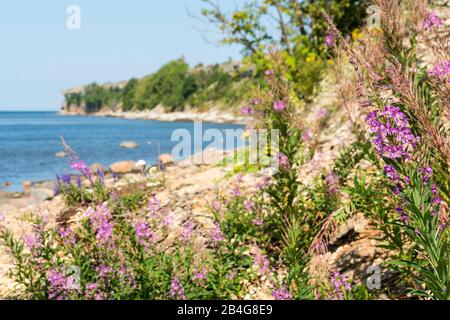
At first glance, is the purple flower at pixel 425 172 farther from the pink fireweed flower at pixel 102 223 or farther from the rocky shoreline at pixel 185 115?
the rocky shoreline at pixel 185 115

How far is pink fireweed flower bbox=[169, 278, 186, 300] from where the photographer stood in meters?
4.62

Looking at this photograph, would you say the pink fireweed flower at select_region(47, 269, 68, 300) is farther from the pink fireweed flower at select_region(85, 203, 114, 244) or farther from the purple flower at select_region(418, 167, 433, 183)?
the purple flower at select_region(418, 167, 433, 183)

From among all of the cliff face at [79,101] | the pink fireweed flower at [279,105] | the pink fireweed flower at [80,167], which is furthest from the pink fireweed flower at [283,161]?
the cliff face at [79,101]

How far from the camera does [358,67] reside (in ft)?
9.40

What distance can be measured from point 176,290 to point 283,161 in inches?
73.8

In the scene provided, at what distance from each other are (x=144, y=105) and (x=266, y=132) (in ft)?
400

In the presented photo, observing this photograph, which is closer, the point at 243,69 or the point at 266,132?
the point at 266,132

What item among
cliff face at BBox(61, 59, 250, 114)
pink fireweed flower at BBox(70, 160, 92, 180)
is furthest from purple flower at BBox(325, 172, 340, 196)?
cliff face at BBox(61, 59, 250, 114)

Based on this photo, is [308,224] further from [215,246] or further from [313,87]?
[313,87]

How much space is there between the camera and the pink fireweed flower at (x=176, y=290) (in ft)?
15.2

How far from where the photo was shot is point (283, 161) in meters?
5.60

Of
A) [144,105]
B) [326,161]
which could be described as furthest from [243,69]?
[144,105]

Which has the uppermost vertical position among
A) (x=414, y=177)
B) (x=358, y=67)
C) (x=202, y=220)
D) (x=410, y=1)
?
(x=410, y=1)

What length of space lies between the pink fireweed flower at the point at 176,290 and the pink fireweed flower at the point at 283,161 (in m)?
1.82
